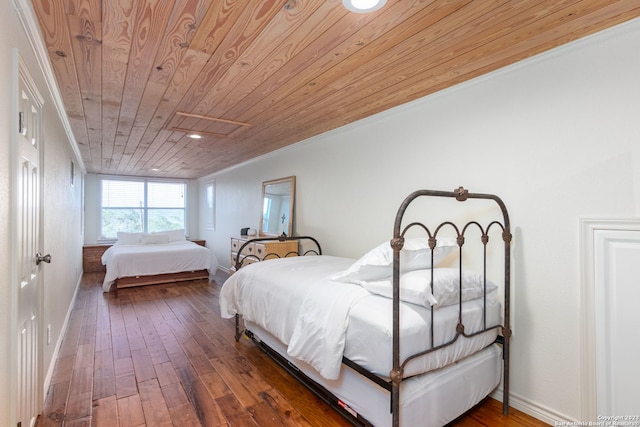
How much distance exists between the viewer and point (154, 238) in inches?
261

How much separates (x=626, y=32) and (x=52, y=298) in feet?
13.5

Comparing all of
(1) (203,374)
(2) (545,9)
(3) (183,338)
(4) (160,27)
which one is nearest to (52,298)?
(3) (183,338)

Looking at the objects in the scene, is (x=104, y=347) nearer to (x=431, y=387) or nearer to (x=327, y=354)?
(x=327, y=354)

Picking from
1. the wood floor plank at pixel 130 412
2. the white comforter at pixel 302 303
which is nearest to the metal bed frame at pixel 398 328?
the white comforter at pixel 302 303

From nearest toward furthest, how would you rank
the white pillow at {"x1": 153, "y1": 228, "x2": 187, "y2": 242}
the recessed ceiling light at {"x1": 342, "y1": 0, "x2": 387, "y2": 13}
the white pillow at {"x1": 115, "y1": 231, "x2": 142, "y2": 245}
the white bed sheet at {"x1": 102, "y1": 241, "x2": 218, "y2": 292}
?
the recessed ceiling light at {"x1": 342, "y1": 0, "x2": 387, "y2": 13}
the white bed sheet at {"x1": 102, "y1": 241, "x2": 218, "y2": 292}
the white pillow at {"x1": 115, "y1": 231, "x2": 142, "y2": 245}
the white pillow at {"x1": 153, "y1": 228, "x2": 187, "y2": 242}

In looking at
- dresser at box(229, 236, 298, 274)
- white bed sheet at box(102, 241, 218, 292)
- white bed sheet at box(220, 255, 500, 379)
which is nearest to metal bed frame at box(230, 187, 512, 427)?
white bed sheet at box(220, 255, 500, 379)

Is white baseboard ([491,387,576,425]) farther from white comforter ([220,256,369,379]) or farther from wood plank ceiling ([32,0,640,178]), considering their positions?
wood plank ceiling ([32,0,640,178])

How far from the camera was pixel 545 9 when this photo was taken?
4.66 feet

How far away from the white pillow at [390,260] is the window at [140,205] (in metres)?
7.32

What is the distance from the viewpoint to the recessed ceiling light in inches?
53.8

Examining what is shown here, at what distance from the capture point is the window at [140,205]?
7.35 metres

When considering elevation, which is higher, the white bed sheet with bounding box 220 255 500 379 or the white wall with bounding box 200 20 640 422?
the white wall with bounding box 200 20 640 422

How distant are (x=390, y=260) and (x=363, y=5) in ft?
4.15

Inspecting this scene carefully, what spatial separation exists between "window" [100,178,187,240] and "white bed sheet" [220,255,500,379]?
20.5 feet
